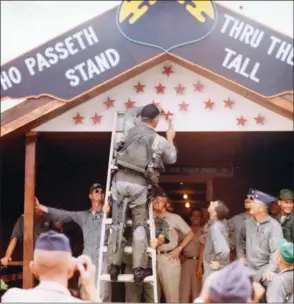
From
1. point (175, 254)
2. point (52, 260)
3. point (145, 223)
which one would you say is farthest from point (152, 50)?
point (52, 260)

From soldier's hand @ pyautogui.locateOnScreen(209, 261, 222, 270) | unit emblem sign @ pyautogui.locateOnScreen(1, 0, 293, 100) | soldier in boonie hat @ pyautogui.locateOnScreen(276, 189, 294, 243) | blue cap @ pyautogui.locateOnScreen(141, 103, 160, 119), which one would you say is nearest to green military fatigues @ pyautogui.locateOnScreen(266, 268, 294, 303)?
soldier's hand @ pyautogui.locateOnScreen(209, 261, 222, 270)

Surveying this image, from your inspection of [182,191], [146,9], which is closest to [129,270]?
[146,9]

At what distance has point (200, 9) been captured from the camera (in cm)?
658

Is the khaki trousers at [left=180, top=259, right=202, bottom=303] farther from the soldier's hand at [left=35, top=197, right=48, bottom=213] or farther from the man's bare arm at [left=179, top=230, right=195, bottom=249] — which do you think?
the soldier's hand at [left=35, top=197, right=48, bottom=213]

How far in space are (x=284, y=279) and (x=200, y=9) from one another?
275 cm

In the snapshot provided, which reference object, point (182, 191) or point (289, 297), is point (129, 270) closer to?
point (289, 297)

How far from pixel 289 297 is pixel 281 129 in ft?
6.36

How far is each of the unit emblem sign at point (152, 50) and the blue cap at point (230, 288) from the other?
2766mm

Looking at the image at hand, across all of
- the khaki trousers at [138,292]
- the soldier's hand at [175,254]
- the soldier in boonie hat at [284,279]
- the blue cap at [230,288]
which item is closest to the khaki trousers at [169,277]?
the soldier's hand at [175,254]

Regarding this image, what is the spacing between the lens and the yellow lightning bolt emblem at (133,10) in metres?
6.64

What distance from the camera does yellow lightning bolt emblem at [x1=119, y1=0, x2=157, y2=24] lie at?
21.8ft

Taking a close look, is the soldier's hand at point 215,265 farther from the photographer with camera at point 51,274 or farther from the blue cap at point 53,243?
the blue cap at point 53,243

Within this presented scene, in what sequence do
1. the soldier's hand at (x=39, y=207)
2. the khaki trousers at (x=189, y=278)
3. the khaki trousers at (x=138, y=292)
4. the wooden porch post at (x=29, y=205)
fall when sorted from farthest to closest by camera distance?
the khaki trousers at (x=189, y=278), the soldier's hand at (x=39, y=207), the khaki trousers at (x=138, y=292), the wooden porch post at (x=29, y=205)

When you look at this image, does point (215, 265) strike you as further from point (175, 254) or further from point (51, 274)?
point (51, 274)
